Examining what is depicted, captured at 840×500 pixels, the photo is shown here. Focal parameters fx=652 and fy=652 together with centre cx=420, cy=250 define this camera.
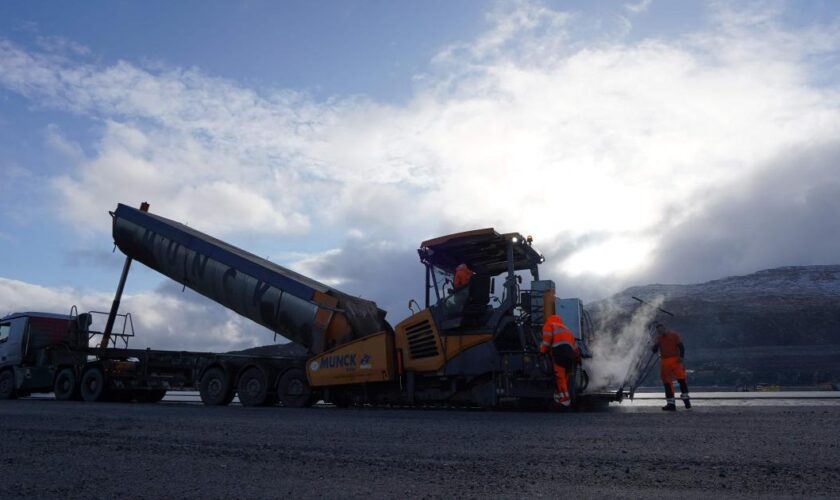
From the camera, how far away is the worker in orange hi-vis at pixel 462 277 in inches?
438

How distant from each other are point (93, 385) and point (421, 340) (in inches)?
344

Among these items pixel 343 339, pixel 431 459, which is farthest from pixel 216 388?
pixel 431 459

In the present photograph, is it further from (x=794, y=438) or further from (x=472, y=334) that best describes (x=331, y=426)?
(x=794, y=438)

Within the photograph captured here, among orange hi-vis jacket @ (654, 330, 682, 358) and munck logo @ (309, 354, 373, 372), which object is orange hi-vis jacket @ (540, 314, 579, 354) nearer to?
orange hi-vis jacket @ (654, 330, 682, 358)

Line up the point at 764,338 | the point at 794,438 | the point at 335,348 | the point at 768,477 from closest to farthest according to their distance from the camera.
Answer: the point at 768,477 < the point at 794,438 < the point at 335,348 < the point at 764,338

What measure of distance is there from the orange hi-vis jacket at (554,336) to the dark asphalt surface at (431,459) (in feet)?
5.93

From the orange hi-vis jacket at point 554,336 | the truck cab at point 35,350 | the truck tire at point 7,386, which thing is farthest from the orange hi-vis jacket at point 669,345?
the truck tire at point 7,386

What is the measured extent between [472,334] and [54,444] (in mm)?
6526

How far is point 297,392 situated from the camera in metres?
12.8

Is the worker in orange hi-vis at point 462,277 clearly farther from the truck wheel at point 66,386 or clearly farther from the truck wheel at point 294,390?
the truck wheel at point 66,386

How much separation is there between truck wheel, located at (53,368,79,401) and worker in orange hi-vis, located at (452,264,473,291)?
10.3m

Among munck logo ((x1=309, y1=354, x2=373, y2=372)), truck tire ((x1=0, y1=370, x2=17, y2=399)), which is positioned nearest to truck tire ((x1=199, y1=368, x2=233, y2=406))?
munck logo ((x1=309, y1=354, x2=373, y2=372))

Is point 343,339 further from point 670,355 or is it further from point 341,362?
point 670,355

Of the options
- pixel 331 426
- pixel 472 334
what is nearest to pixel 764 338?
pixel 472 334
